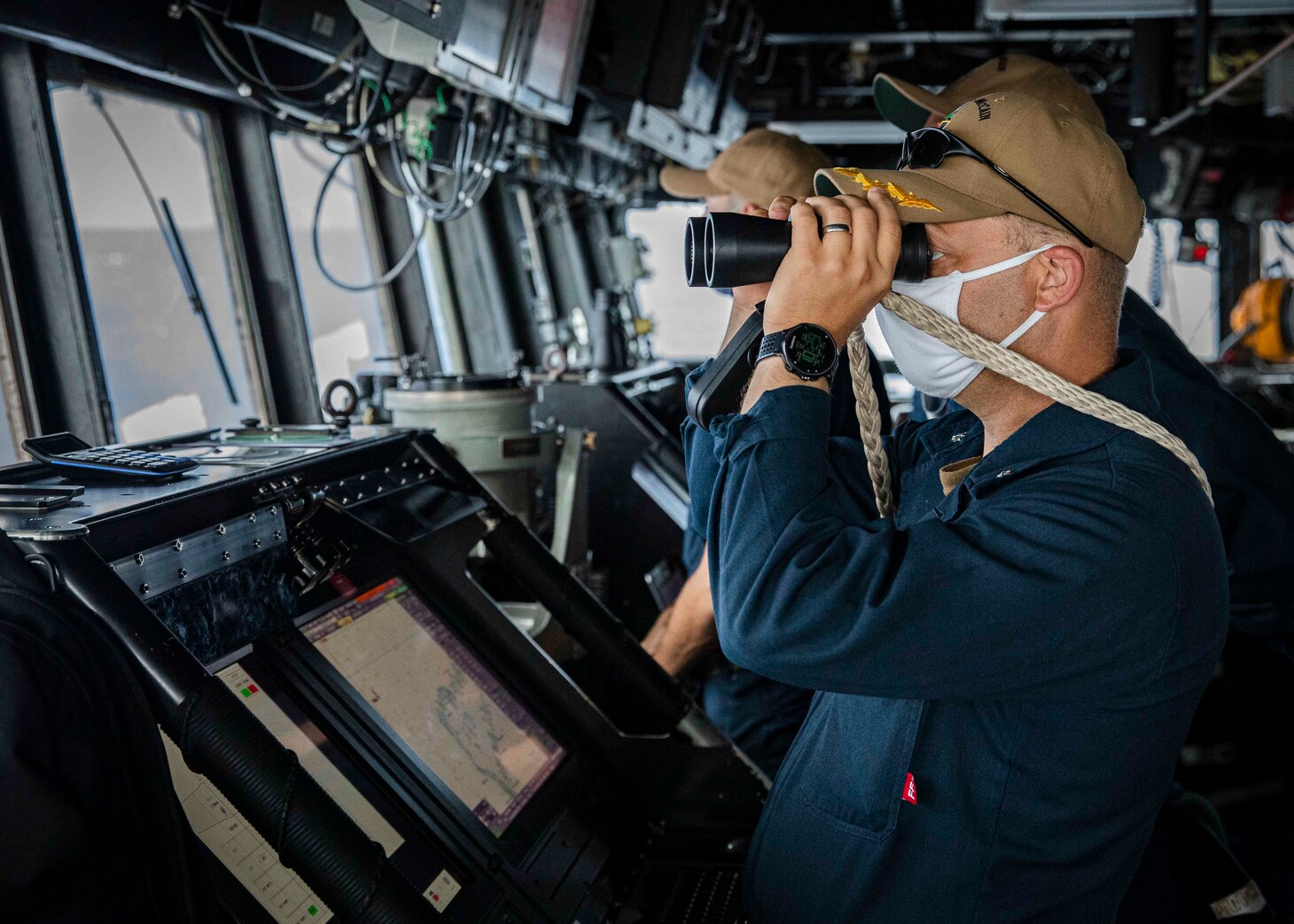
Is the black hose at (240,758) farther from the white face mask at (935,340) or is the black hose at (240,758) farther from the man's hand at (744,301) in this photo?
the white face mask at (935,340)

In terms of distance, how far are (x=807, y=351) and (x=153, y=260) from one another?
2521 mm

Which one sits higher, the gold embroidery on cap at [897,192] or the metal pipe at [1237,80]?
the metal pipe at [1237,80]

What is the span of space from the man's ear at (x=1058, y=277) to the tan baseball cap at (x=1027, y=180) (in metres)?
0.03

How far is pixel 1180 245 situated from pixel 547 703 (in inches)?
295

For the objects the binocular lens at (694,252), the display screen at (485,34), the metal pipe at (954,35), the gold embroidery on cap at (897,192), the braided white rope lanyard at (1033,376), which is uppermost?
the metal pipe at (954,35)

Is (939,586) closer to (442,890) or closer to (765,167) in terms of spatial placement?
(442,890)

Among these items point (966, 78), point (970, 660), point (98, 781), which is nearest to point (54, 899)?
point (98, 781)

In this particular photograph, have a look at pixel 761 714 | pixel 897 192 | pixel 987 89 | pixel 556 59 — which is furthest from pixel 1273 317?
pixel 897 192

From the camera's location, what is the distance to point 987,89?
7.33 ft

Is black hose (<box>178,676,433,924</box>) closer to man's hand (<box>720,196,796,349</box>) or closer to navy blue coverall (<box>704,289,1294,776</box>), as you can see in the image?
man's hand (<box>720,196,796,349</box>)

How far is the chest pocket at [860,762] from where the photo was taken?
3.94ft

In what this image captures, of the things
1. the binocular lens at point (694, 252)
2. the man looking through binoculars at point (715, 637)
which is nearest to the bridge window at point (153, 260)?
the man looking through binoculars at point (715, 637)

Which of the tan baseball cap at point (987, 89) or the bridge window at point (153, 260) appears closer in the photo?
the tan baseball cap at point (987, 89)

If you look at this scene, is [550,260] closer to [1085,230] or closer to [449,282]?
[449,282]
